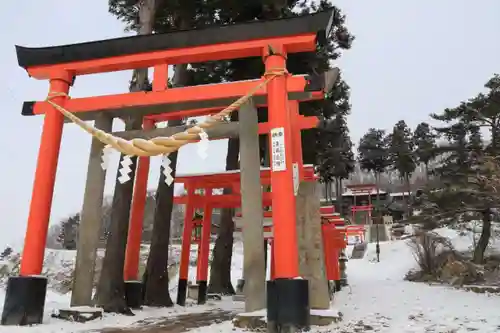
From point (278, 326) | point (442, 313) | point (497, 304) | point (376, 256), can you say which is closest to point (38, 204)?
point (278, 326)

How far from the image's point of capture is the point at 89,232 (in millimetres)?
7062

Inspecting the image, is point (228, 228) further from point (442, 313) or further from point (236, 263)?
point (236, 263)

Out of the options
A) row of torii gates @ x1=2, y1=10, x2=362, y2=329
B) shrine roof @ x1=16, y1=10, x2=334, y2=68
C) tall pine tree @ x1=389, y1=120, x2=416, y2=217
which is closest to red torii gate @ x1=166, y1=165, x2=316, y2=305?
row of torii gates @ x1=2, y1=10, x2=362, y2=329

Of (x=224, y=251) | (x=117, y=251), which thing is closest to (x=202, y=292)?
(x=224, y=251)

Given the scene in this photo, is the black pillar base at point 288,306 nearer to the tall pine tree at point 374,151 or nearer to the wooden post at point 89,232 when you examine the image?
the wooden post at point 89,232

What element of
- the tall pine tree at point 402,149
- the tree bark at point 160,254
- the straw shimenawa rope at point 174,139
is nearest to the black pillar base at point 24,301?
the straw shimenawa rope at point 174,139

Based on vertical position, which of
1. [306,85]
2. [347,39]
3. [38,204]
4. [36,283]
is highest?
[347,39]

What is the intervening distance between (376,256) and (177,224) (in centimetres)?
1919

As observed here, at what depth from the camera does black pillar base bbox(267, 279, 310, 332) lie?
17.3ft

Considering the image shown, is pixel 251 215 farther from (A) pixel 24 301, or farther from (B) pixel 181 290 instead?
(B) pixel 181 290

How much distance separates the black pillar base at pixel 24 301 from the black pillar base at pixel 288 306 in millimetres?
3437

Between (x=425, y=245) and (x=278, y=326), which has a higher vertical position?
(x=425, y=245)

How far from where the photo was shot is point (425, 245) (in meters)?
17.7

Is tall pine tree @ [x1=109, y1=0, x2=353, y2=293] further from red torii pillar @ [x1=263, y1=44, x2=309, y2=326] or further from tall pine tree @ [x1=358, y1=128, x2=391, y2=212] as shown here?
tall pine tree @ [x1=358, y1=128, x2=391, y2=212]
